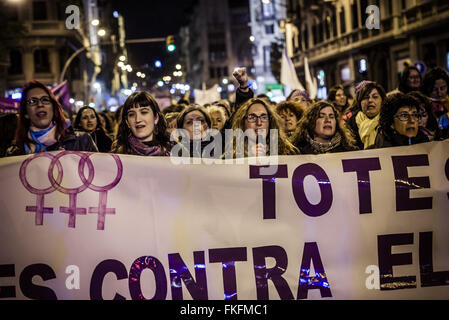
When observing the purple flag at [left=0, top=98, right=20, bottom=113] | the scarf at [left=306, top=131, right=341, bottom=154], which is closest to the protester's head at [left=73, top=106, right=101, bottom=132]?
the scarf at [left=306, top=131, right=341, bottom=154]

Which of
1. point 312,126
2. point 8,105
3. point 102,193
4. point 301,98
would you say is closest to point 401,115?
point 312,126

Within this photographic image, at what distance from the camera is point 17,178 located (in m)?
4.69

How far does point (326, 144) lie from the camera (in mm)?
6195

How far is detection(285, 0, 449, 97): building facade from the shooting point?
92.0ft

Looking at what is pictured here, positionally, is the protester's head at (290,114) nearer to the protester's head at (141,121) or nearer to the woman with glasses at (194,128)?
the woman with glasses at (194,128)

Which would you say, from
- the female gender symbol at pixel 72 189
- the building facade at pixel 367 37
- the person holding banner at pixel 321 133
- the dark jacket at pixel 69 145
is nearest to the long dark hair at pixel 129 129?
the dark jacket at pixel 69 145

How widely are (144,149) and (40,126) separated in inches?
34.6

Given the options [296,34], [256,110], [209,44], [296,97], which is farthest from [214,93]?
[209,44]

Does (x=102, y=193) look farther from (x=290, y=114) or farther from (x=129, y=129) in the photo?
(x=290, y=114)

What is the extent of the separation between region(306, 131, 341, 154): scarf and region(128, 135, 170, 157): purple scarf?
4.62 feet

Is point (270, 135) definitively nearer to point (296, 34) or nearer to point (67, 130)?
point (67, 130)

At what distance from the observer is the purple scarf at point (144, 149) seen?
5520mm

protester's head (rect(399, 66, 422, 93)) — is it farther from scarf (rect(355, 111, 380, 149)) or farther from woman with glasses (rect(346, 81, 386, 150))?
scarf (rect(355, 111, 380, 149))
